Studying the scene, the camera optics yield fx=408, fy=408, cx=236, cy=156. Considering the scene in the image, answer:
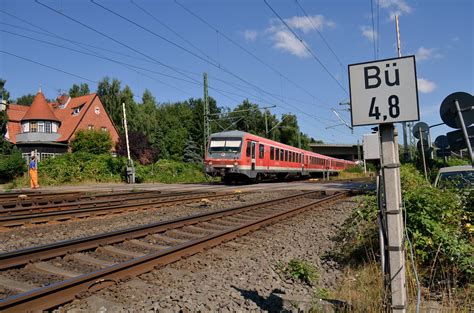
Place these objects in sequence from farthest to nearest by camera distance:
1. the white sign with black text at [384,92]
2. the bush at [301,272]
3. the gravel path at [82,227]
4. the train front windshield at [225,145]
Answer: the train front windshield at [225,145], the gravel path at [82,227], the bush at [301,272], the white sign with black text at [384,92]

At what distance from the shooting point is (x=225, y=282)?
5035 millimetres

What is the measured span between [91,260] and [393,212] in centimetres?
422

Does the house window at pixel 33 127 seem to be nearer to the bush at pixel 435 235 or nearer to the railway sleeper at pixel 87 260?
the railway sleeper at pixel 87 260

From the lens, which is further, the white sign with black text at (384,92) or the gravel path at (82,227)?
the gravel path at (82,227)

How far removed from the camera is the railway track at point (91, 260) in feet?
13.5

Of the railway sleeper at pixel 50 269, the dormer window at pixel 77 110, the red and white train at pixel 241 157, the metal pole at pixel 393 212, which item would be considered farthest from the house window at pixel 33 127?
the metal pole at pixel 393 212

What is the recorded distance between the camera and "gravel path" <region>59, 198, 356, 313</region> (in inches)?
163

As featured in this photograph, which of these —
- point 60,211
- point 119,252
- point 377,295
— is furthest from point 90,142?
point 377,295

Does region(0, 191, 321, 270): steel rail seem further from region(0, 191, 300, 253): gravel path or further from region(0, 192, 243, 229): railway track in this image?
region(0, 192, 243, 229): railway track

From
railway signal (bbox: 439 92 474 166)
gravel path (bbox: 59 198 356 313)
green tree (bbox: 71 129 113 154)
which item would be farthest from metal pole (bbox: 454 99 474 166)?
green tree (bbox: 71 129 113 154)

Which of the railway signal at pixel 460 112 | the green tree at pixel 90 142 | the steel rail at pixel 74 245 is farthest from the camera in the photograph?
the green tree at pixel 90 142

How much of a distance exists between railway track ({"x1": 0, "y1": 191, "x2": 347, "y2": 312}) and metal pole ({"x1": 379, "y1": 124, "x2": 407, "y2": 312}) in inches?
121

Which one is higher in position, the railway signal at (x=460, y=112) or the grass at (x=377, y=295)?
the railway signal at (x=460, y=112)

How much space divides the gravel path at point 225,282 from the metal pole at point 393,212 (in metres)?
1.32
